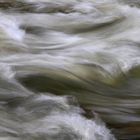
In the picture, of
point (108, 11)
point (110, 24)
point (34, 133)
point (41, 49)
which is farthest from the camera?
point (108, 11)

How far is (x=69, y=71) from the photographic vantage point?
1368mm

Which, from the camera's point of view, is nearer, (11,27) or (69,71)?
(69,71)

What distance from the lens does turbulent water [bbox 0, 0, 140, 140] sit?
113 centimetres

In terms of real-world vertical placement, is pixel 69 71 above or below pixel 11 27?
below

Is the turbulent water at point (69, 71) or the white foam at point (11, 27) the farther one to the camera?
the white foam at point (11, 27)

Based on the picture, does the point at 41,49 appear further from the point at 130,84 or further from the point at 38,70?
the point at 130,84

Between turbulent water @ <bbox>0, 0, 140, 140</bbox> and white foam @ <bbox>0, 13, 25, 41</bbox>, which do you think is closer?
turbulent water @ <bbox>0, 0, 140, 140</bbox>

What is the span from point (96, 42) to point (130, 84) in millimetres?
291

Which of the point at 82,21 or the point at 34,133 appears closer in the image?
the point at 34,133

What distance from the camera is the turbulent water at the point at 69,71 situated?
113cm

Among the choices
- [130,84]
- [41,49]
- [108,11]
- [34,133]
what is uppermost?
[108,11]

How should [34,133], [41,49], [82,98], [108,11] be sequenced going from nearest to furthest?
[34,133] → [82,98] → [41,49] → [108,11]

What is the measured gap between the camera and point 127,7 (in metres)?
1.91

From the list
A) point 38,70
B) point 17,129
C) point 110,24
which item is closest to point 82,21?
point 110,24
